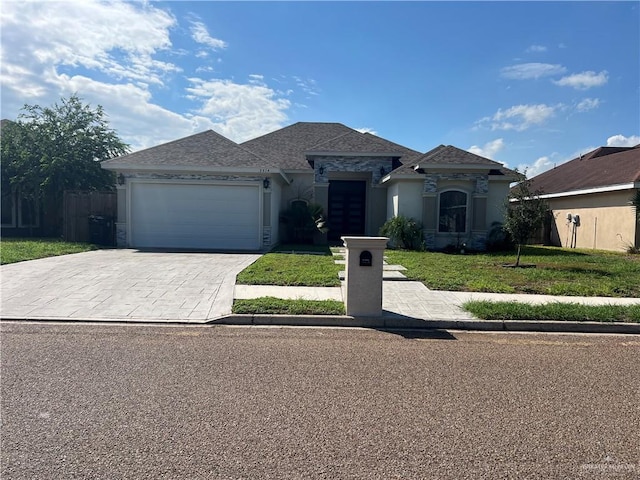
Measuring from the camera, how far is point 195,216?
631 inches

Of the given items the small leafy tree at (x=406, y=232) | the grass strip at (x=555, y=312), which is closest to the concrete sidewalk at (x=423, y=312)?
the grass strip at (x=555, y=312)

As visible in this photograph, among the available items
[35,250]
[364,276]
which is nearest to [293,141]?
[35,250]

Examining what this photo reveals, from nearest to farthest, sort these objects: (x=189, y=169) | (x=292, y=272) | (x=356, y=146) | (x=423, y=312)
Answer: (x=423, y=312) → (x=292, y=272) → (x=189, y=169) → (x=356, y=146)

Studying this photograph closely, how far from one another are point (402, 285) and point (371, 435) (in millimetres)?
6461

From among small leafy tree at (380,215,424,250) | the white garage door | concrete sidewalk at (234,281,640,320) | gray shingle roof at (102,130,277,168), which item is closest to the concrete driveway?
concrete sidewalk at (234,281,640,320)

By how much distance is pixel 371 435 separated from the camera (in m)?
3.25

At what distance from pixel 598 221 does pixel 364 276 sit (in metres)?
17.4

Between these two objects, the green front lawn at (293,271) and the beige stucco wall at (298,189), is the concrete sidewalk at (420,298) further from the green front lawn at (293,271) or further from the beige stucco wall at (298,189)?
the beige stucco wall at (298,189)

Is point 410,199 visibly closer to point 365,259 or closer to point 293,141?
point 293,141

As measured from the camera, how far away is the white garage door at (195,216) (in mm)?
15961

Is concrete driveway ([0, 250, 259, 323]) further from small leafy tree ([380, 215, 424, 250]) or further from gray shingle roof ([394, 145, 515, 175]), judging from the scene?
gray shingle roof ([394, 145, 515, 175])

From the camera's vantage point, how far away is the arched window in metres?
17.4

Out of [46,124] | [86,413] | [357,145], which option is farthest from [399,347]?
[46,124]

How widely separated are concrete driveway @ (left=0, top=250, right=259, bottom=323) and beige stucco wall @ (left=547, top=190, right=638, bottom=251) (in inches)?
620
